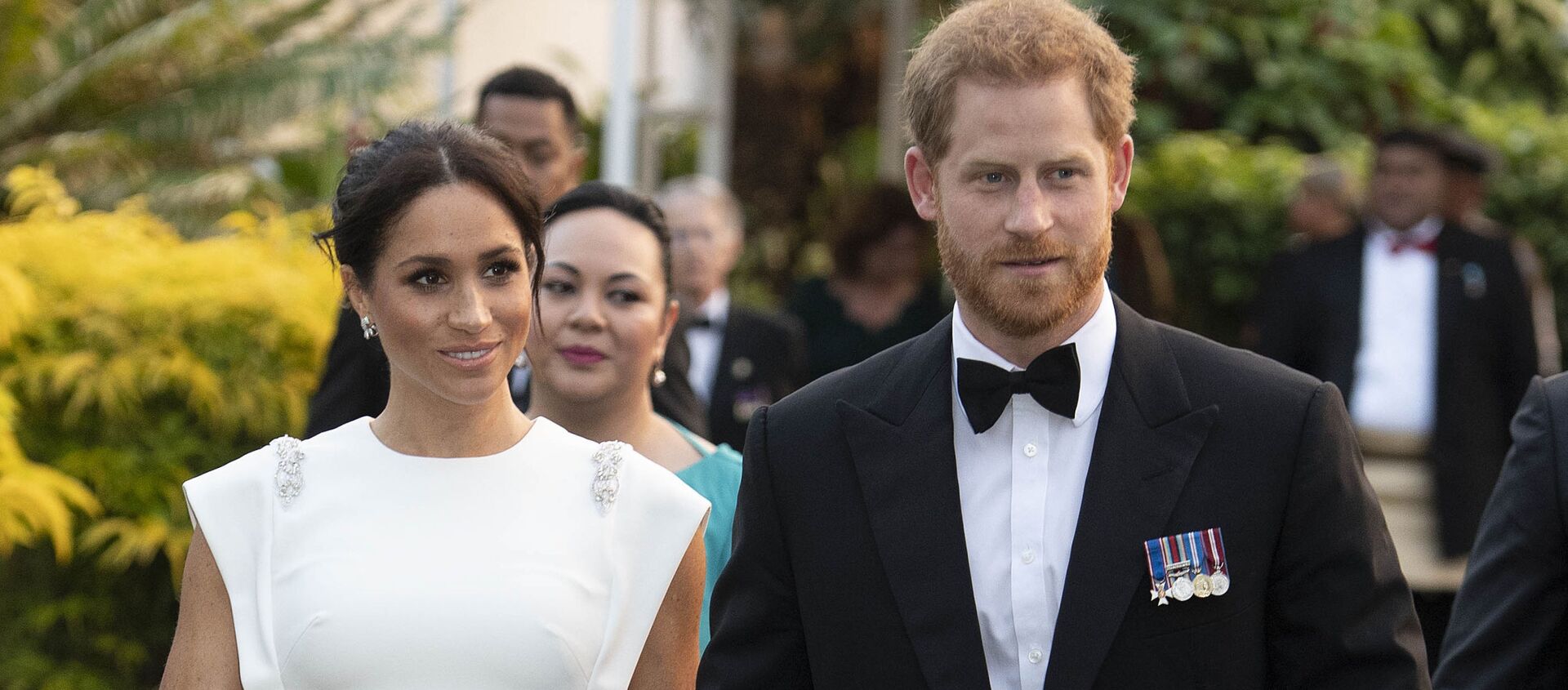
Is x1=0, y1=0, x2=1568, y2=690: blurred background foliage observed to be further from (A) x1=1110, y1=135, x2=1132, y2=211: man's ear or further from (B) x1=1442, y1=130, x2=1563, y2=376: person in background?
(A) x1=1110, y1=135, x2=1132, y2=211: man's ear

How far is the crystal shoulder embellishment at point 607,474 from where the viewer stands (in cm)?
302

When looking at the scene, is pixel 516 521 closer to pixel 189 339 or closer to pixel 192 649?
pixel 192 649

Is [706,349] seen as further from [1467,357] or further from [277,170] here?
[277,170]

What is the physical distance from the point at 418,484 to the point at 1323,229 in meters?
7.06

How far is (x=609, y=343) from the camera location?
12.7ft

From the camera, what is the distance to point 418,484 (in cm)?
298

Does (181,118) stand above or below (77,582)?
above

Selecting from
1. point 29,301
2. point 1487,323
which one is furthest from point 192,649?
point 1487,323

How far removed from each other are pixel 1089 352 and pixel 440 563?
1084 millimetres

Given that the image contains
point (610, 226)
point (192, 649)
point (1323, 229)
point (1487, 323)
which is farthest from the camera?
point (1323, 229)

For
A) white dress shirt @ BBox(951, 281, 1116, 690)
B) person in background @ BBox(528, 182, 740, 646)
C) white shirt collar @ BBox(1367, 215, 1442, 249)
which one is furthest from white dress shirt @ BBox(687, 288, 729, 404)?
white dress shirt @ BBox(951, 281, 1116, 690)

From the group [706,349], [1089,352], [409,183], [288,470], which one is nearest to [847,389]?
[1089,352]

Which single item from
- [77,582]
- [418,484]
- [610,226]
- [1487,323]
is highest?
[610,226]

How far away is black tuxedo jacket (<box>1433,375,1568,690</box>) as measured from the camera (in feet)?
10.0
